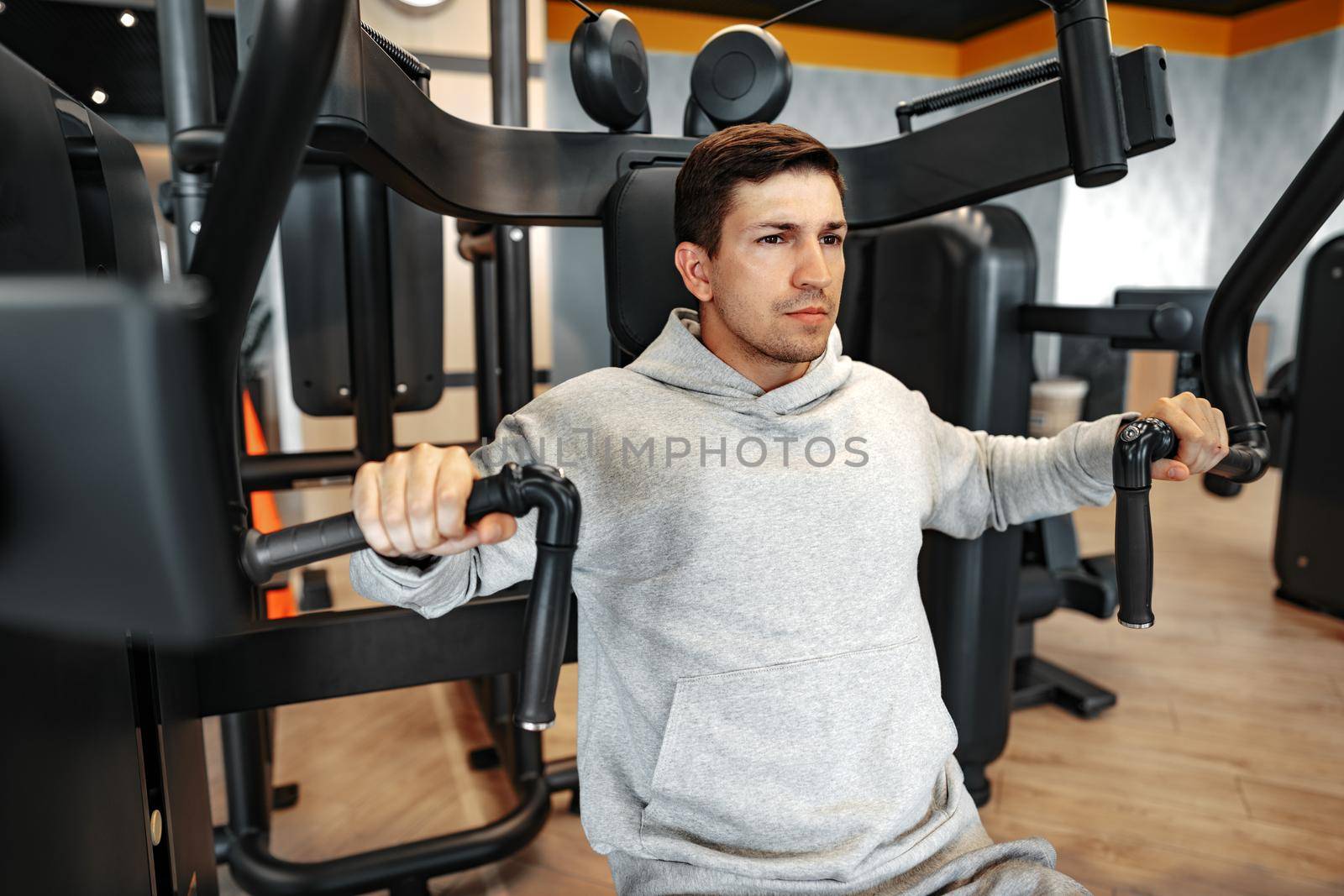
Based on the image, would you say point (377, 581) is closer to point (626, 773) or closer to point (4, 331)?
point (626, 773)

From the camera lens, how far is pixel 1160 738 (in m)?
2.23

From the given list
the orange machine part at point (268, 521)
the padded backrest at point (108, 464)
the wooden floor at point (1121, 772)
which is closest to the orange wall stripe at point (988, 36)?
the orange machine part at point (268, 521)

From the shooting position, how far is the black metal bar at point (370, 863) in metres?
1.60

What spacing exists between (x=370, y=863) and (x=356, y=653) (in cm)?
54

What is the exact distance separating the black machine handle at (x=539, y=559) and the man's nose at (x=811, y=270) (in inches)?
22.4

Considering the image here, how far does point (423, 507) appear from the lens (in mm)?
639

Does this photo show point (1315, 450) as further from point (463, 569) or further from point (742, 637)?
point (463, 569)

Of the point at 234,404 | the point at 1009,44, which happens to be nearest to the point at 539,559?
the point at 234,404

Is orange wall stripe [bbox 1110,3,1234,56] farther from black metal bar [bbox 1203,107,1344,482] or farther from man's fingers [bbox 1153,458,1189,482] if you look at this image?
man's fingers [bbox 1153,458,1189,482]

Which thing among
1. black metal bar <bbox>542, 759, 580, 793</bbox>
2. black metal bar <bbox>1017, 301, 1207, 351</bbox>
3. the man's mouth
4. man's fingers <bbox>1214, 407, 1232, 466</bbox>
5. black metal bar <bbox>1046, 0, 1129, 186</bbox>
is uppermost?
black metal bar <bbox>1046, 0, 1129, 186</bbox>

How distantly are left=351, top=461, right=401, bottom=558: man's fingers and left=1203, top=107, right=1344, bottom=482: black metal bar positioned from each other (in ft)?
2.82

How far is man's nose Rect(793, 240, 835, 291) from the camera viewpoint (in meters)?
1.07

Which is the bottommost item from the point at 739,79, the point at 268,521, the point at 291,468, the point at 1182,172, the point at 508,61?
the point at 268,521

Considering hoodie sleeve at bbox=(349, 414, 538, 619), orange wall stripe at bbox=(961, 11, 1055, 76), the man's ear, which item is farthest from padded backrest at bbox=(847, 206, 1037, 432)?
orange wall stripe at bbox=(961, 11, 1055, 76)
